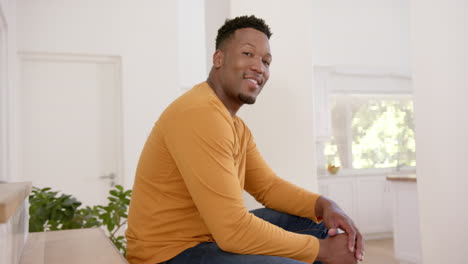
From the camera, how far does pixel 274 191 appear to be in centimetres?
171

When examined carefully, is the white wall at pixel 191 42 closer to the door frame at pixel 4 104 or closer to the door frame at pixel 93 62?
the door frame at pixel 93 62

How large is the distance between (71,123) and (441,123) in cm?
302

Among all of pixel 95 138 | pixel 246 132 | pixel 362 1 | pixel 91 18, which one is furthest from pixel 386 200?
pixel 246 132

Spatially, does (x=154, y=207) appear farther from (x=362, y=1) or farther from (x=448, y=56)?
(x=362, y=1)

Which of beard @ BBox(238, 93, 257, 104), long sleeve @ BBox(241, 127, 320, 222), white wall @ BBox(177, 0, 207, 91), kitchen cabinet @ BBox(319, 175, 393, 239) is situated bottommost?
kitchen cabinet @ BBox(319, 175, 393, 239)

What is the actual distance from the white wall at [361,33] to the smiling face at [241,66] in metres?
4.47

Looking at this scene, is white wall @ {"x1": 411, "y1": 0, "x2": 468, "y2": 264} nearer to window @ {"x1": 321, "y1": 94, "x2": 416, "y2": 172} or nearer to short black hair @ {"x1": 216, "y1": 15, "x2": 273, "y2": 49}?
short black hair @ {"x1": 216, "y1": 15, "x2": 273, "y2": 49}

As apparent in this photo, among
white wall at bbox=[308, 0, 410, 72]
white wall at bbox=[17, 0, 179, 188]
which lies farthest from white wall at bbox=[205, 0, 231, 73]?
white wall at bbox=[308, 0, 410, 72]

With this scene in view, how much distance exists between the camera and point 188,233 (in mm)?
1334

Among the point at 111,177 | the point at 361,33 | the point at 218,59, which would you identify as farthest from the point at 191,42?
the point at 218,59

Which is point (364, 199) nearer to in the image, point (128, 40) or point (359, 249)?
point (128, 40)

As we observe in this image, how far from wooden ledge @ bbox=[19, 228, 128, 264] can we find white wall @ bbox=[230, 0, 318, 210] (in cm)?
89

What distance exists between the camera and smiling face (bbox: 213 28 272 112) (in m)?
1.49

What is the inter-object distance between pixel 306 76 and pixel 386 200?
14.2 ft
